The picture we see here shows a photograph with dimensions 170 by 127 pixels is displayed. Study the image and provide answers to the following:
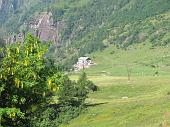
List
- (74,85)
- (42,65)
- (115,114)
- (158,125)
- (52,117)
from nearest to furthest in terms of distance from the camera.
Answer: (42,65), (158,125), (115,114), (52,117), (74,85)

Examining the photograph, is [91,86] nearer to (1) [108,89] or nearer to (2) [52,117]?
(1) [108,89]

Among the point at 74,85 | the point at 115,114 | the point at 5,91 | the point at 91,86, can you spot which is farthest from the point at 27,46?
the point at 91,86

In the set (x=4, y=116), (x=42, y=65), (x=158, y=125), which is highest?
(x=42, y=65)

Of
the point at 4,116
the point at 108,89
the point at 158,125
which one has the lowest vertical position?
the point at 108,89

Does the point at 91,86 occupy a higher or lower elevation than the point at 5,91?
lower

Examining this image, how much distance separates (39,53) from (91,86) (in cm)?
14503

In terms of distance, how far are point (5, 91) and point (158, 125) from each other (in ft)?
148

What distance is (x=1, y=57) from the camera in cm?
2720

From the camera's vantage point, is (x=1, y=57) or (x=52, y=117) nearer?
(x=1, y=57)

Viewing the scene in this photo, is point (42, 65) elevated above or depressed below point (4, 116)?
above

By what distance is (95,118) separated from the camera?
102 metres

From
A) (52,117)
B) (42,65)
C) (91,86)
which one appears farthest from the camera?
(91,86)

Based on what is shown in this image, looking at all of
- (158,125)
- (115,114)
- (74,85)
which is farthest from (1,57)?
(74,85)

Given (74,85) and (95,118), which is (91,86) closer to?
(74,85)
